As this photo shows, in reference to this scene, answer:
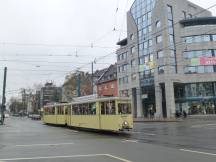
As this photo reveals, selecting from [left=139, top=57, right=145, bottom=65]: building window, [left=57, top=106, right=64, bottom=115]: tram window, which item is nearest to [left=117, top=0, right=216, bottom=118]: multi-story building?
[left=139, top=57, right=145, bottom=65]: building window

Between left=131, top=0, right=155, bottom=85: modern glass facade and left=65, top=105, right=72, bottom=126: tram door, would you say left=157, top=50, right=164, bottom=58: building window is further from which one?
left=65, top=105, right=72, bottom=126: tram door

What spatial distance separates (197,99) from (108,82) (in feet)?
89.2

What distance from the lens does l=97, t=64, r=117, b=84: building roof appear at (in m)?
83.8

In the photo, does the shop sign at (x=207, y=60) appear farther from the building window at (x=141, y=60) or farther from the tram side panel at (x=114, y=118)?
the tram side panel at (x=114, y=118)

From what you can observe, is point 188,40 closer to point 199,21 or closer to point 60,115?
point 199,21

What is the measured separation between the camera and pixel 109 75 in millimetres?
87062

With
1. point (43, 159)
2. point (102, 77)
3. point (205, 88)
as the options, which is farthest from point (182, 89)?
point (43, 159)

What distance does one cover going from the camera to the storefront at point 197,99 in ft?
203

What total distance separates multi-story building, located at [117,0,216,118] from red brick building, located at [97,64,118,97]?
46.9ft

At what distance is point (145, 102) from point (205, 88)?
39.8 ft

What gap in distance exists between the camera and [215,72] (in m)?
62.1

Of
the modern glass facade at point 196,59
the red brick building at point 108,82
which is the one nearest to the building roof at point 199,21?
the modern glass facade at point 196,59

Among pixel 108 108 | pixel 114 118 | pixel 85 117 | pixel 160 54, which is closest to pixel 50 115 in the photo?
pixel 85 117

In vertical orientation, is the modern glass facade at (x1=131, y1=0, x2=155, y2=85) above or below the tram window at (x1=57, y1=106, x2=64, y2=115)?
above
